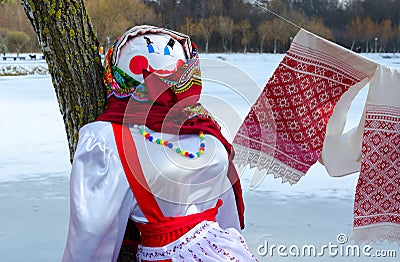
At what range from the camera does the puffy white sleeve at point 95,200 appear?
3.59 feet

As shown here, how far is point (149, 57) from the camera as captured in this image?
119cm

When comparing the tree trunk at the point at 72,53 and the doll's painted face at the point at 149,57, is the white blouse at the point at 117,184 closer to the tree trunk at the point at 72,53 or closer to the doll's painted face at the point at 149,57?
the doll's painted face at the point at 149,57

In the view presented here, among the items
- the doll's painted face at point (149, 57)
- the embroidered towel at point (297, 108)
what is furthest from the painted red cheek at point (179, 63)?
the embroidered towel at point (297, 108)

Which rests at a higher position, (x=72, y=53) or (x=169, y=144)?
(x=72, y=53)

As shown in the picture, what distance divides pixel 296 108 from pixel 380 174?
26 cm

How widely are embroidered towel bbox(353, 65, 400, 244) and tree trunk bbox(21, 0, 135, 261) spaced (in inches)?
26.6

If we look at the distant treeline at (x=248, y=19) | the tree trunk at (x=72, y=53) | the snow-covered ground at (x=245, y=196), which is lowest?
the snow-covered ground at (x=245, y=196)

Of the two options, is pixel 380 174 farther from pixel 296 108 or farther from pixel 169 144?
pixel 169 144

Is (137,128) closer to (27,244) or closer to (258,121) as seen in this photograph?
(258,121)

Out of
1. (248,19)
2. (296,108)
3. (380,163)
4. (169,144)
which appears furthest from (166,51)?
(248,19)

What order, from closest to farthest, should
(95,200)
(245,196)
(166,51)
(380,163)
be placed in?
(95,200) < (166,51) < (380,163) < (245,196)

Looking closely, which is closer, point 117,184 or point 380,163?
point 117,184

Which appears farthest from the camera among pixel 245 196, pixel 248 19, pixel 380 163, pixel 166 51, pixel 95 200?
pixel 248 19

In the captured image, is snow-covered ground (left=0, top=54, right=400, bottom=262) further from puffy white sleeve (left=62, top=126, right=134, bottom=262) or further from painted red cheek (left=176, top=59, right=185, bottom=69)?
puffy white sleeve (left=62, top=126, right=134, bottom=262)
